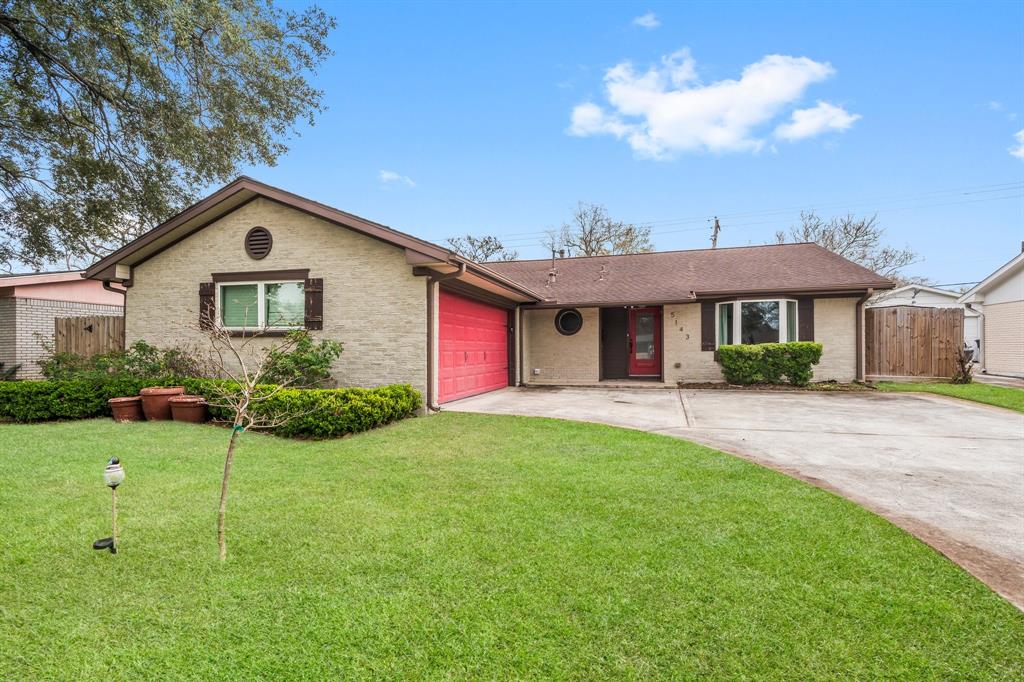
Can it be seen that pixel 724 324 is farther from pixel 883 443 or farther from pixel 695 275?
pixel 883 443

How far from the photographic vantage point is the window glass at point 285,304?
9.70m

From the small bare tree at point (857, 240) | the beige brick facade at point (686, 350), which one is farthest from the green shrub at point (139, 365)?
the small bare tree at point (857, 240)

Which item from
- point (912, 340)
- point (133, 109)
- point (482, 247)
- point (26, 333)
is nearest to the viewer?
point (133, 109)

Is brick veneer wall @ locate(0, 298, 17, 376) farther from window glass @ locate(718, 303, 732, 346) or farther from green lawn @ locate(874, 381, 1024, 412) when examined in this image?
green lawn @ locate(874, 381, 1024, 412)

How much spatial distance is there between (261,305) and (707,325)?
35.7 ft

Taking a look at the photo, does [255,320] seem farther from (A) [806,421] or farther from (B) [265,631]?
(A) [806,421]

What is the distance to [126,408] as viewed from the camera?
8.27 meters

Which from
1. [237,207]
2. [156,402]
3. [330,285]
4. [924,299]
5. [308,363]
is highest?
[237,207]

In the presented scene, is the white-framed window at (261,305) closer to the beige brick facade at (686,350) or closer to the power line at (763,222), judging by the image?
the beige brick facade at (686,350)

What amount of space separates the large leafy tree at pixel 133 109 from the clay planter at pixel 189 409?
588 cm

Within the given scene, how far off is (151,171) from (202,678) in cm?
1266

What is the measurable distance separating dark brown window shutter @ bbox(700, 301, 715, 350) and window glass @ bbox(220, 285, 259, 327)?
1086 cm

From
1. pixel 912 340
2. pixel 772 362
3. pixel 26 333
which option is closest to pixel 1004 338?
pixel 912 340

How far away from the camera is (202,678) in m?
2.04
